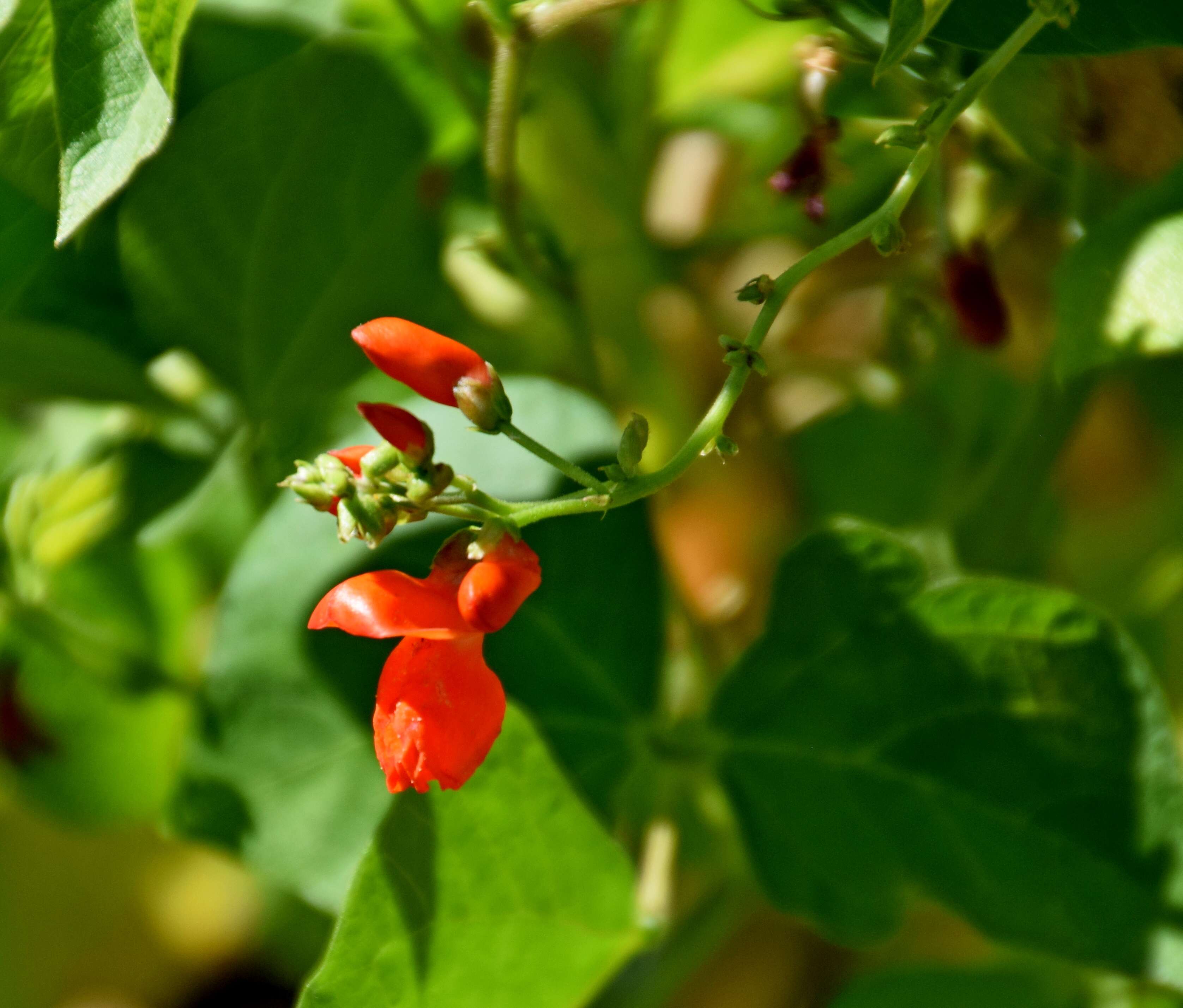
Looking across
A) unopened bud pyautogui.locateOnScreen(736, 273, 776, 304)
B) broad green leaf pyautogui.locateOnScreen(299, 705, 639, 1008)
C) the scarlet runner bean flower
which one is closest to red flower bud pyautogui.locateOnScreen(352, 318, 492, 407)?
the scarlet runner bean flower

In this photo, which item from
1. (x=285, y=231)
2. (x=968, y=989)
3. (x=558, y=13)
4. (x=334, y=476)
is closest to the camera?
(x=334, y=476)

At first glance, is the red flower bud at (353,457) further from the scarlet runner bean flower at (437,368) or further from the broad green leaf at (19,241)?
the broad green leaf at (19,241)

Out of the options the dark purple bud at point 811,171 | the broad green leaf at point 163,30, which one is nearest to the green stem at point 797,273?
the dark purple bud at point 811,171

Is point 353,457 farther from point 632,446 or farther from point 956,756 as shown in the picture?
point 956,756

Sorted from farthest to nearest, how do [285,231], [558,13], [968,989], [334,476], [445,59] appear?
[968,989] < [285,231] < [445,59] < [558,13] < [334,476]

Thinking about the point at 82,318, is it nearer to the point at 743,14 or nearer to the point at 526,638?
the point at 526,638

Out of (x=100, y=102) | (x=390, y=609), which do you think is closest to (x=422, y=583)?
(x=390, y=609)

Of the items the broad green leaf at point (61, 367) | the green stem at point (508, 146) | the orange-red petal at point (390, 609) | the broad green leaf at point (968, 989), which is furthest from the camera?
the broad green leaf at point (968, 989)
